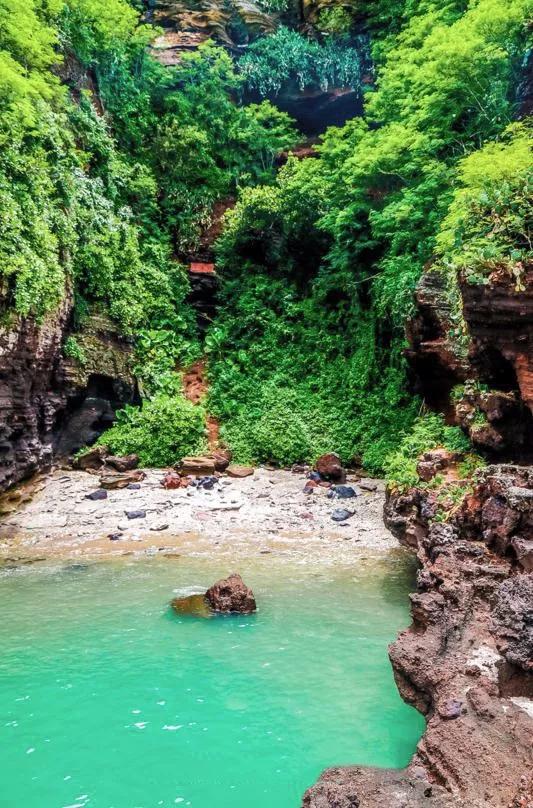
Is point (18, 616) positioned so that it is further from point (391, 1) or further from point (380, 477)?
point (391, 1)

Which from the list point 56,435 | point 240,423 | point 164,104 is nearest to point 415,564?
point 240,423

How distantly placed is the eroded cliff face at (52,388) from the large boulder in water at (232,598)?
787 centimetres

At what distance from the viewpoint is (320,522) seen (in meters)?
13.2

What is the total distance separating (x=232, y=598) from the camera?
8.23 metres

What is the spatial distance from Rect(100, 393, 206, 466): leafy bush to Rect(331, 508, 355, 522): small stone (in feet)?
19.2

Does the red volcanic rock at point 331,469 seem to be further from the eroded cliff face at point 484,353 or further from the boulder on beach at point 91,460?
the boulder on beach at point 91,460

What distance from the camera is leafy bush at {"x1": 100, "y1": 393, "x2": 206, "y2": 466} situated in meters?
17.0

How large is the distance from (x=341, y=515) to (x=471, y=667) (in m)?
8.88

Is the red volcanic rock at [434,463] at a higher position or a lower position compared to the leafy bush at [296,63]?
lower

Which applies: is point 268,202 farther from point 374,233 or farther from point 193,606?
point 193,606

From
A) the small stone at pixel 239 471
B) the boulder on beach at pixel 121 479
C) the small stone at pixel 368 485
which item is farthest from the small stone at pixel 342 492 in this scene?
the boulder on beach at pixel 121 479

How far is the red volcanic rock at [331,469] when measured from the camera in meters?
15.9

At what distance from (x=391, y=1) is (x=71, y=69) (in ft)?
49.2

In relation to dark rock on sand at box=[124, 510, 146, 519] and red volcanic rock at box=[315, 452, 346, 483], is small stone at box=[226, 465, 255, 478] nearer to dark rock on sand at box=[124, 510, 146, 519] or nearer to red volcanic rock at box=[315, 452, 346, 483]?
red volcanic rock at box=[315, 452, 346, 483]
